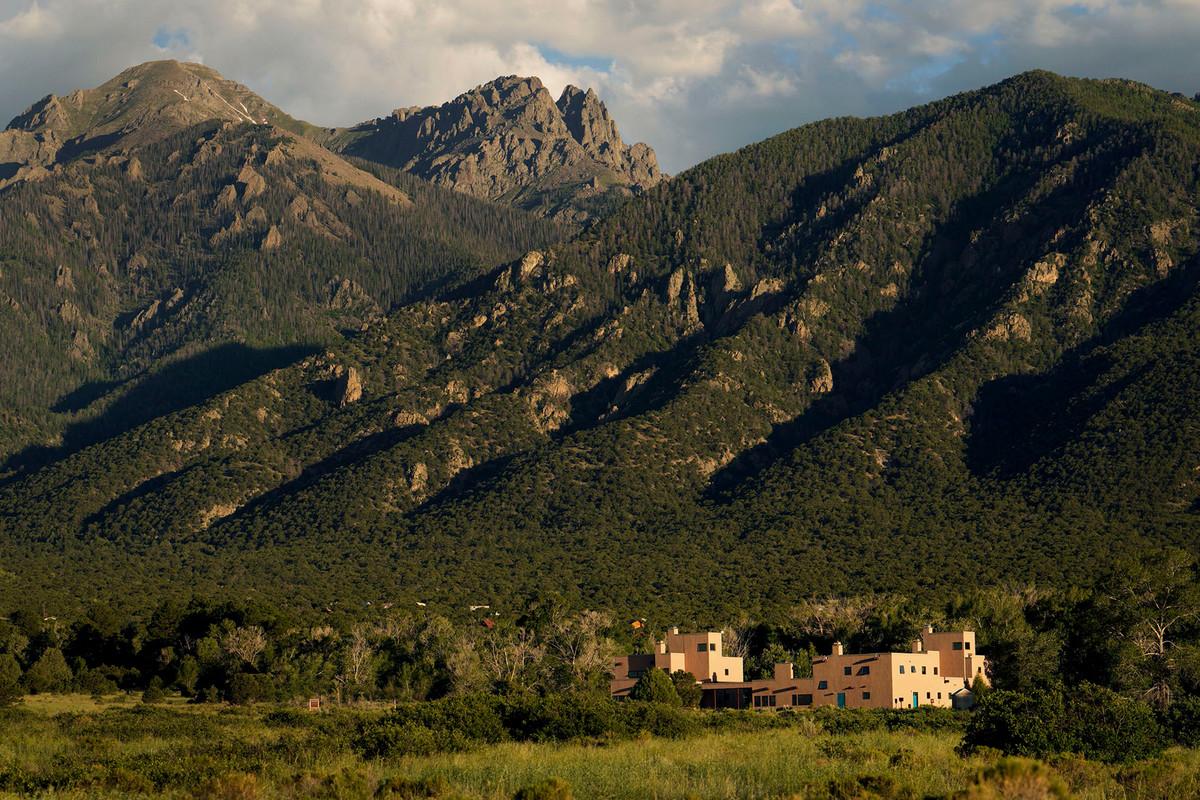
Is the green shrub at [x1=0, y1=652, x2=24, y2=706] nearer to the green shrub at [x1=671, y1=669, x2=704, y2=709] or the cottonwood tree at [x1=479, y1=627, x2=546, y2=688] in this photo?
the cottonwood tree at [x1=479, y1=627, x2=546, y2=688]

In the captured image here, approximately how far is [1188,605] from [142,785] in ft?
228

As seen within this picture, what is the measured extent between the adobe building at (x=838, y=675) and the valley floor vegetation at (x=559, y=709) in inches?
90.3

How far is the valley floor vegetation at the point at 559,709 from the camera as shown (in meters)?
49.0

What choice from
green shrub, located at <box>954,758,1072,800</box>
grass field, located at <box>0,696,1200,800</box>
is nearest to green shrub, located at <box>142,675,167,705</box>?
grass field, located at <box>0,696,1200,800</box>

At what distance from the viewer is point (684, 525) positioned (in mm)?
192625

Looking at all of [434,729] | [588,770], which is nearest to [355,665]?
[434,729]

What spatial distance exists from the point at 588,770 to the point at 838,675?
58006mm

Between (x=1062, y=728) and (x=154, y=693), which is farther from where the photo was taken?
(x=154, y=693)

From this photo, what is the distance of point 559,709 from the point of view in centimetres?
7438

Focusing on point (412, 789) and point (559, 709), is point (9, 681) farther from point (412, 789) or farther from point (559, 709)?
point (412, 789)

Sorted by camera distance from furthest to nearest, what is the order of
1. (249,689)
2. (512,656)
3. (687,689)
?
(512,656) < (249,689) < (687,689)

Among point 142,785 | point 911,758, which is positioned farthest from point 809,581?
point 142,785

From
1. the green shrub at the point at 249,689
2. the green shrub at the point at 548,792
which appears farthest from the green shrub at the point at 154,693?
the green shrub at the point at 548,792

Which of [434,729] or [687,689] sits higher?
[687,689]
